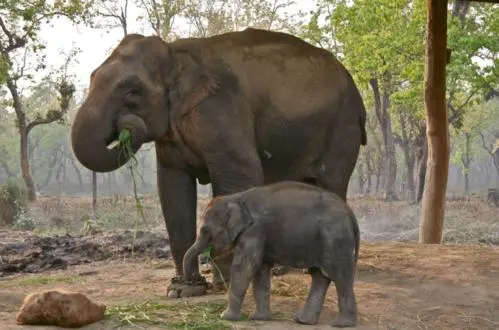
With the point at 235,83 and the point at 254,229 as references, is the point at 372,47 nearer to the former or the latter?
the point at 235,83

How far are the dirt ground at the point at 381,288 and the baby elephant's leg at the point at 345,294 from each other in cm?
12

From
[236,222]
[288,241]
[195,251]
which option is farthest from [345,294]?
[195,251]

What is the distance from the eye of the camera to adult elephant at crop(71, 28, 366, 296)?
19.1 ft

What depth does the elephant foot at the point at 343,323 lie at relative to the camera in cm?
484

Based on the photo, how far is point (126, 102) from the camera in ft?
19.1

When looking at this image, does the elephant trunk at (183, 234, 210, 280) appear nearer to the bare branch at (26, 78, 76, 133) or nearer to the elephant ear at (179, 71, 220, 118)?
the elephant ear at (179, 71, 220, 118)

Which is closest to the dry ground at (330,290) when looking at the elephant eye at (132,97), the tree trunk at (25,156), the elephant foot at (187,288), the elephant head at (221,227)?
the elephant foot at (187,288)

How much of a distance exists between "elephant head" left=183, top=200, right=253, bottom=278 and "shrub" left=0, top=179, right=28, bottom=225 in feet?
47.0

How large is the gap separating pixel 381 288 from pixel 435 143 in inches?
208

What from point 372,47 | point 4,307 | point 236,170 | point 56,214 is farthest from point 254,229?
point 56,214

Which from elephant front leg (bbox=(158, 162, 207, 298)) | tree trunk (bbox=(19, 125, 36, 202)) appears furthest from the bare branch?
elephant front leg (bbox=(158, 162, 207, 298))

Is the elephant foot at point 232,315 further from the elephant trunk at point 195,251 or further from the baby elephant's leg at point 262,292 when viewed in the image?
the elephant trunk at point 195,251

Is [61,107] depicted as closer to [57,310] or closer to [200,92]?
[200,92]

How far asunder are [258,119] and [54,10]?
17.6 metres
